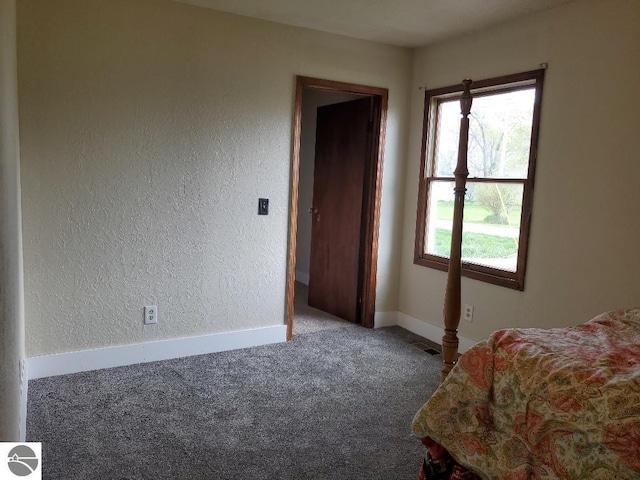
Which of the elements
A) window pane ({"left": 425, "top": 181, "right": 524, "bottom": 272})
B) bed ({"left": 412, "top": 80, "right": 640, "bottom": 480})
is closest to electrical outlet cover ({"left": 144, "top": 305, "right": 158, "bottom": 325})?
bed ({"left": 412, "top": 80, "right": 640, "bottom": 480})

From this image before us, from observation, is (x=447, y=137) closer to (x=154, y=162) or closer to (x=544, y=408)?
(x=154, y=162)

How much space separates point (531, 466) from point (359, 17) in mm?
2839

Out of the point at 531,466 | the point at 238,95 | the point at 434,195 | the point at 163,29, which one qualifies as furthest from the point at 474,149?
the point at 531,466

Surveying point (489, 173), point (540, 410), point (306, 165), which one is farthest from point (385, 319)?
point (540, 410)

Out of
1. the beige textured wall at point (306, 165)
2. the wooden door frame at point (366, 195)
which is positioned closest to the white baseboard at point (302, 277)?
the beige textured wall at point (306, 165)

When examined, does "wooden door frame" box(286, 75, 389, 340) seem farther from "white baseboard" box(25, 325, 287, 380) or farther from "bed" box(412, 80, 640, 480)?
"bed" box(412, 80, 640, 480)

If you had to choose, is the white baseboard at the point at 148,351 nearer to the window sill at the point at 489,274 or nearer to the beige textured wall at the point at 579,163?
the window sill at the point at 489,274

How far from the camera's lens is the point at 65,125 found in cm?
289

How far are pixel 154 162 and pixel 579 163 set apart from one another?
2.60m

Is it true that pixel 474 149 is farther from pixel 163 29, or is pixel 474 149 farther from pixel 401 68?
pixel 163 29

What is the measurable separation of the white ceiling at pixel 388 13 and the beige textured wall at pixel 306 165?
167cm

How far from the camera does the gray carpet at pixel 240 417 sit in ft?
6.99

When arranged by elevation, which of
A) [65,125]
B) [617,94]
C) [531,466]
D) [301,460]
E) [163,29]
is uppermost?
[163,29]

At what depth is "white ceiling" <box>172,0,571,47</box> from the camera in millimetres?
2982
